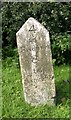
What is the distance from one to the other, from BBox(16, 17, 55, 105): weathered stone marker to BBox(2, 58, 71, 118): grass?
139mm

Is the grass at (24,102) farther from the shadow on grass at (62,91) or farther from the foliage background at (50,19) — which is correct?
the foliage background at (50,19)

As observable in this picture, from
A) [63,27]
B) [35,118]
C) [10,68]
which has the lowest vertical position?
[35,118]

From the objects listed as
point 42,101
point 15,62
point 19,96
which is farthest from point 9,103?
point 15,62

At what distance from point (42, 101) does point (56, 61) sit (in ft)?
5.33

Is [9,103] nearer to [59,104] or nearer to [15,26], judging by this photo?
[59,104]

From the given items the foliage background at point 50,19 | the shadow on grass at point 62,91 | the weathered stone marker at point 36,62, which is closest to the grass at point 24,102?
the shadow on grass at point 62,91

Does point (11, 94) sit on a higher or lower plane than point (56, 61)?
lower

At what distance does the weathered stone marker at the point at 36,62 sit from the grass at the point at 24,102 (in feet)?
0.46

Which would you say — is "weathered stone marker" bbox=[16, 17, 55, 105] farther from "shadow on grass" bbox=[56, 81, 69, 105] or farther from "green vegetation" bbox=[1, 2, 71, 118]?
"green vegetation" bbox=[1, 2, 71, 118]

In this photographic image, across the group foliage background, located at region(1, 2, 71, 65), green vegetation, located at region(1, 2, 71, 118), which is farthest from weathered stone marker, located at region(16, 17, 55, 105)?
foliage background, located at region(1, 2, 71, 65)

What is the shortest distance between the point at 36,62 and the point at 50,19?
1834mm

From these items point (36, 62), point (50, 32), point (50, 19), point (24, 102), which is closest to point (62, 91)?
point (24, 102)

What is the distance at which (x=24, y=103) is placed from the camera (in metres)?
5.25

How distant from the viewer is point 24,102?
17.3 feet
